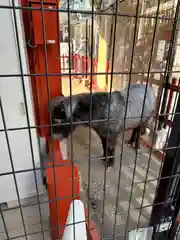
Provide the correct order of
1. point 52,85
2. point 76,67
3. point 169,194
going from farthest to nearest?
point 52,85 → point 76,67 → point 169,194

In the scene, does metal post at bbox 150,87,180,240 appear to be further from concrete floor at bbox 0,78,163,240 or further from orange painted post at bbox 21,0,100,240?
orange painted post at bbox 21,0,100,240

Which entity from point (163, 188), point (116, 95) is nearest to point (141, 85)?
point (116, 95)

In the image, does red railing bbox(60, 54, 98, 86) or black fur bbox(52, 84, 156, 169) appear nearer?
red railing bbox(60, 54, 98, 86)

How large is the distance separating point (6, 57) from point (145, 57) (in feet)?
3.70

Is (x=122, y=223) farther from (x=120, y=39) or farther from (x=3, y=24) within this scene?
(x=120, y=39)

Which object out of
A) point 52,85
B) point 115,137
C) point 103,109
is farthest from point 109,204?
point 52,85

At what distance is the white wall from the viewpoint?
0.84 metres

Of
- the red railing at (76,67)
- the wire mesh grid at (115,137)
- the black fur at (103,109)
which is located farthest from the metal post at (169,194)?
the black fur at (103,109)

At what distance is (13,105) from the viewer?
3.11 feet

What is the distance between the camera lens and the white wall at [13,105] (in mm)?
839

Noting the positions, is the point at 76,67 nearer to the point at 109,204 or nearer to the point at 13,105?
the point at 13,105

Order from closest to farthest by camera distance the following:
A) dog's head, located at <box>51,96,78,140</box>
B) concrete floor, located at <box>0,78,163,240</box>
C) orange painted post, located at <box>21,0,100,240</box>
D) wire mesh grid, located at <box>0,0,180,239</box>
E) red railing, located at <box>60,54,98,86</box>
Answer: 1. red railing, located at <box>60,54,98,86</box>
2. wire mesh grid, located at <box>0,0,180,239</box>
3. orange painted post, located at <box>21,0,100,240</box>
4. concrete floor, located at <box>0,78,163,240</box>
5. dog's head, located at <box>51,96,78,140</box>

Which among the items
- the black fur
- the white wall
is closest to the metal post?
the black fur

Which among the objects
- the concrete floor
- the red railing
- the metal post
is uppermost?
the red railing
